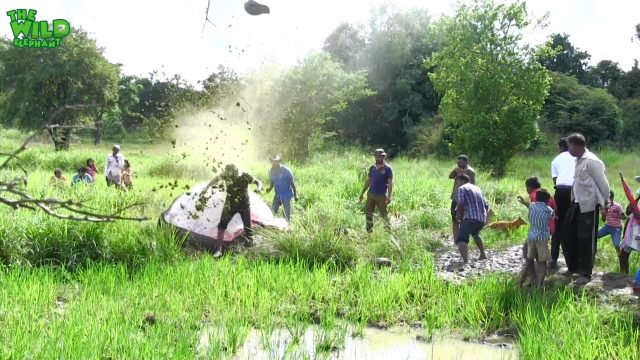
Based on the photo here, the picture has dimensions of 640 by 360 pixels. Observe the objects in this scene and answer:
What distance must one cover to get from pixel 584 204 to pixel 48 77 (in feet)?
102

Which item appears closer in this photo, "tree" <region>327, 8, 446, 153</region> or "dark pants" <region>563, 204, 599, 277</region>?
"dark pants" <region>563, 204, 599, 277</region>

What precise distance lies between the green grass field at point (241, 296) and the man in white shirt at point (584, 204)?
25.3 inches

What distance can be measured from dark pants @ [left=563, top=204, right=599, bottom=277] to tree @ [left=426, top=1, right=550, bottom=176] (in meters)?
14.8

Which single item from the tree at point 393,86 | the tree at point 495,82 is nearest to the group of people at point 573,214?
the tree at point 495,82

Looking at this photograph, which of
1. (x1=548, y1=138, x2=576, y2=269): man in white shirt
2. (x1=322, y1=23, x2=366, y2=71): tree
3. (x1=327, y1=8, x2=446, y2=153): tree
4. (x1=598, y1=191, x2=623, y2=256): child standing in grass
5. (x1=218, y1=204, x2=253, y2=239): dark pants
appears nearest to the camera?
(x1=548, y1=138, x2=576, y2=269): man in white shirt

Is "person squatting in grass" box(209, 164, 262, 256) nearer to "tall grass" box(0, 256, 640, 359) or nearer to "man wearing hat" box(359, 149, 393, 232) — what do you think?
"tall grass" box(0, 256, 640, 359)

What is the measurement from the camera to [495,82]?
20438mm

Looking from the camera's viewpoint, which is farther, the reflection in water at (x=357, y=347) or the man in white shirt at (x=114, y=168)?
the man in white shirt at (x=114, y=168)

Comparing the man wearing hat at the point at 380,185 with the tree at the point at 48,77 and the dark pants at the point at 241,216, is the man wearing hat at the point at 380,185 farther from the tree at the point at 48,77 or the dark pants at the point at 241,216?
the tree at the point at 48,77

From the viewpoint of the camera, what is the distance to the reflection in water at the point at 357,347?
414 cm

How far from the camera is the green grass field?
12.9 feet

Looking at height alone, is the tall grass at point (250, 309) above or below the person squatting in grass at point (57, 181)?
above

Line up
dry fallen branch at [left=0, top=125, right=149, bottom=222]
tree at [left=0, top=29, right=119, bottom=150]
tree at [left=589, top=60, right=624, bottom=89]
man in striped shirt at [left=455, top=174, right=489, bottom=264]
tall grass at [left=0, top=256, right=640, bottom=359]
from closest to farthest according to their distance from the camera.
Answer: dry fallen branch at [left=0, top=125, right=149, bottom=222] < tall grass at [left=0, top=256, right=640, bottom=359] < man in striped shirt at [left=455, top=174, right=489, bottom=264] < tree at [left=0, top=29, right=119, bottom=150] < tree at [left=589, top=60, right=624, bottom=89]

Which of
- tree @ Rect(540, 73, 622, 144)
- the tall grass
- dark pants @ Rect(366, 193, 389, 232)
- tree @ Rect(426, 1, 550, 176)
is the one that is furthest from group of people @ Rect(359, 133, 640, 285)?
tree @ Rect(540, 73, 622, 144)
